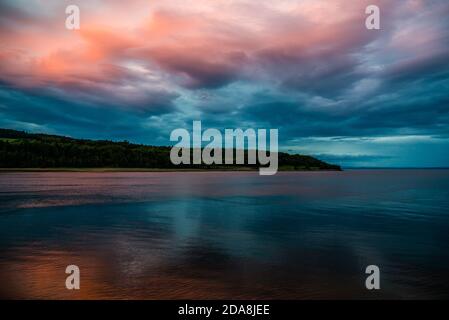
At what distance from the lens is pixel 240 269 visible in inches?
685

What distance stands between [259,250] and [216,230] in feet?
Answer: 26.1

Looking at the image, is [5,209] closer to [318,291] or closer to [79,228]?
[79,228]

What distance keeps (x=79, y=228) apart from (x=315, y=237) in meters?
19.4

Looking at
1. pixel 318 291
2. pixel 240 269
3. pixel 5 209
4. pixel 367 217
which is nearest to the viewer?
pixel 318 291

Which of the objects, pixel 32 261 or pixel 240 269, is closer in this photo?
pixel 240 269

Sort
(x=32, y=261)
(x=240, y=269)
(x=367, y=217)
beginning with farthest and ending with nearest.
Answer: (x=367, y=217) → (x=32, y=261) → (x=240, y=269)
